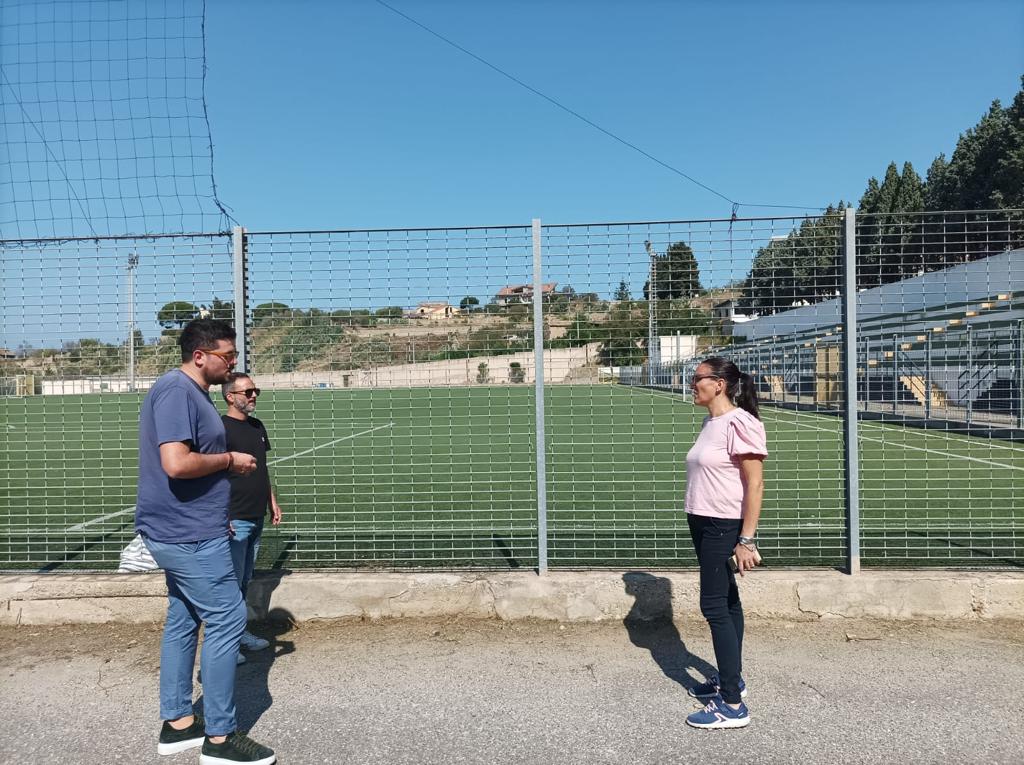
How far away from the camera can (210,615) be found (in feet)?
10.5

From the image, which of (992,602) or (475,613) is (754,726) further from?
(992,602)

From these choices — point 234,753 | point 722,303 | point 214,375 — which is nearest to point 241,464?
point 214,375

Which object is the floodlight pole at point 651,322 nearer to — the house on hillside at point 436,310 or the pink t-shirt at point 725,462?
the house on hillside at point 436,310

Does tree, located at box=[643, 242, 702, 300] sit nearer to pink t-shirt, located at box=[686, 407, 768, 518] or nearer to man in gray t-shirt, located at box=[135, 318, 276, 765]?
pink t-shirt, located at box=[686, 407, 768, 518]

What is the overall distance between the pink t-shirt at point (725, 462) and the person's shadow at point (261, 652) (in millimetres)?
2441

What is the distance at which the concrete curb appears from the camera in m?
4.84

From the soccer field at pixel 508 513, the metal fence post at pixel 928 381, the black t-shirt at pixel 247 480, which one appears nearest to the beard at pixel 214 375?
the black t-shirt at pixel 247 480

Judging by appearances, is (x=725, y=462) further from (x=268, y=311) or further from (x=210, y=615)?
(x=268, y=311)

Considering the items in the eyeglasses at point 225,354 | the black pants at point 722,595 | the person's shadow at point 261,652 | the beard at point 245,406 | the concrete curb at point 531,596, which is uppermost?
the eyeglasses at point 225,354

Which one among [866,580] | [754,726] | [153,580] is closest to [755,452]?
[754,726]

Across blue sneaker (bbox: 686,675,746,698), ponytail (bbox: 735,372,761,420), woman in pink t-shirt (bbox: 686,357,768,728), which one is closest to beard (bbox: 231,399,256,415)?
woman in pink t-shirt (bbox: 686,357,768,728)

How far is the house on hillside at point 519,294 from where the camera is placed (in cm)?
520

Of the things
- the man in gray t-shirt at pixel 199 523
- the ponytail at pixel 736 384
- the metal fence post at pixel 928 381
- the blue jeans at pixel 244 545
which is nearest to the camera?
the man in gray t-shirt at pixel 199 523

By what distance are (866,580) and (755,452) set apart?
84.6 inches
